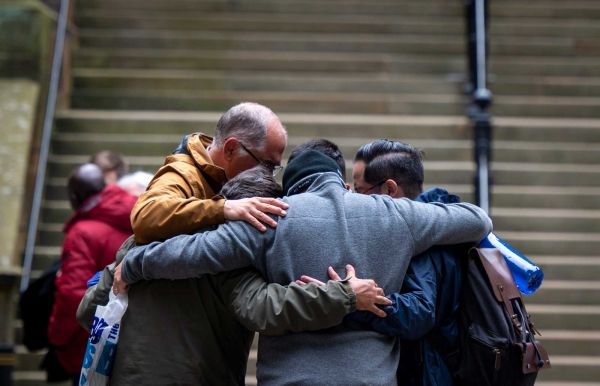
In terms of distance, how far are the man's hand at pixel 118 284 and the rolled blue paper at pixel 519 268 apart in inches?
48.7

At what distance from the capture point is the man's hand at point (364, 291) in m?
2.85

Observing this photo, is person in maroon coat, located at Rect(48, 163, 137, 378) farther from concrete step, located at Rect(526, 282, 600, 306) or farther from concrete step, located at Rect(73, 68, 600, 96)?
concrete step, located at Rect(73, 68, 600, 96)

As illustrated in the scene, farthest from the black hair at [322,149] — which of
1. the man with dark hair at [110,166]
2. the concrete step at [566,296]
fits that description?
the concrete step at [566,296]

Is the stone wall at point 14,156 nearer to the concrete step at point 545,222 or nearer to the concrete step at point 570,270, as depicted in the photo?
the concrete step at point 545,222

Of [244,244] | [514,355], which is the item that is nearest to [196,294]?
[244,244]

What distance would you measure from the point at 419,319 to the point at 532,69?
23.9 feet

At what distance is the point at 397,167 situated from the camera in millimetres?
3354

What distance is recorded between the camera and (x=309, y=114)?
364 inches

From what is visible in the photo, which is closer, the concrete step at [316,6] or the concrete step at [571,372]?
the concrete step at [571,372]

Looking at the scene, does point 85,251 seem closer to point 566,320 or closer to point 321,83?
point 566,320

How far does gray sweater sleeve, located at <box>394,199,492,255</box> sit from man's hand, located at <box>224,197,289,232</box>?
39 cm

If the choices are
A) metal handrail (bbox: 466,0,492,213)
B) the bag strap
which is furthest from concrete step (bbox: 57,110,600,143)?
the bag strap

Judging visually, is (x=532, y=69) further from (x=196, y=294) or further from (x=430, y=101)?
(x=196, y=294)

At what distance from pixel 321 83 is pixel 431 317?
6.78 m
